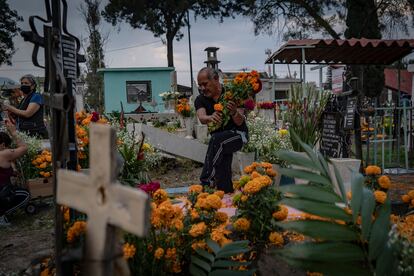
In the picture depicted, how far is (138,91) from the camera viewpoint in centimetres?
2055

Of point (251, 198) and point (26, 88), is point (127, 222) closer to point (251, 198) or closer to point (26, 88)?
point (251, 198)

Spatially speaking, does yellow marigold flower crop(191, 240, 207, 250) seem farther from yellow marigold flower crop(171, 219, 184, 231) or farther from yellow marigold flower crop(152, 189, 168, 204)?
yellow marigold flower crop(152, 189, 168, 204)

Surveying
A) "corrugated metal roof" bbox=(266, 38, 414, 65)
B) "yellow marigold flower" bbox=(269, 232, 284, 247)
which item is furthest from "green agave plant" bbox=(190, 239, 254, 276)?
"corrugated metal roof" bbox=(266, 38, 414, 65)

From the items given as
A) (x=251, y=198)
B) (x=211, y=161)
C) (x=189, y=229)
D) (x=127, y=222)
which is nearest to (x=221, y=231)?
(x=189, y=229)

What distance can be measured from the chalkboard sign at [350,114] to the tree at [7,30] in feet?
16.1

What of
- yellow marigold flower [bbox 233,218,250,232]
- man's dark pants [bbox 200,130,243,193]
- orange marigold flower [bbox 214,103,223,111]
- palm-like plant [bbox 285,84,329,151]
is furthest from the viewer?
palm-like plant [bbox 285,84,329,151]

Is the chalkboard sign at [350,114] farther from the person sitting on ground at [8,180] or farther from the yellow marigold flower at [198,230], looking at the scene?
the yellow marigold flower at [198,230]

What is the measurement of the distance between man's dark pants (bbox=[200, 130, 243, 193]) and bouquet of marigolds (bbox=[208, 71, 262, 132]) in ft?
0.46

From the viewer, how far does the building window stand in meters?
20.4

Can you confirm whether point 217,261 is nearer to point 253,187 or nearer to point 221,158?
point 253,187

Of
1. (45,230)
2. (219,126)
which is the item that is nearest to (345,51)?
(219,126)

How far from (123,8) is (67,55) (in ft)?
86.4

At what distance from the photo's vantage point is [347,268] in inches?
56.2

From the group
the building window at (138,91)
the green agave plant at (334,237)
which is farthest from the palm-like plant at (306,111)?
the building window at (138,91)
